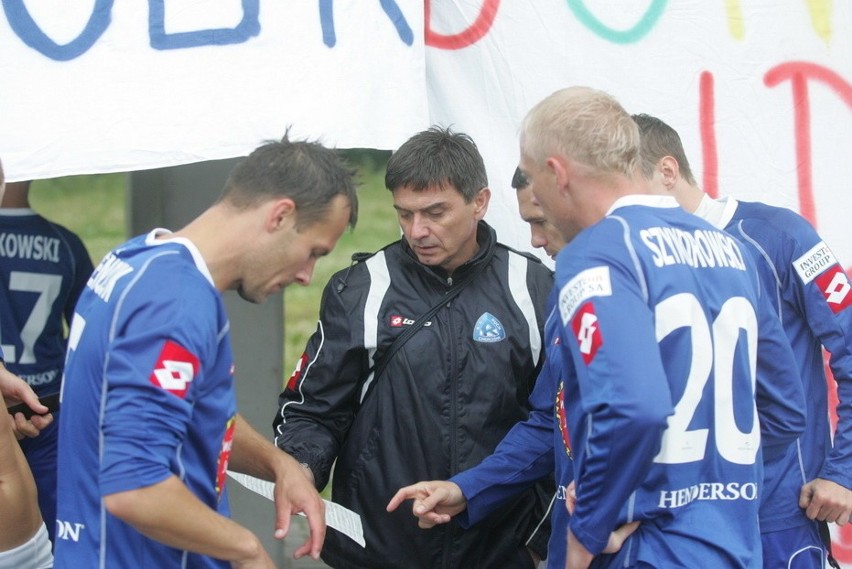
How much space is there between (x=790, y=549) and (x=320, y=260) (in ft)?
20.6

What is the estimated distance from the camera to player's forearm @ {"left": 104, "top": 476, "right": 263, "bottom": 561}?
1942mm

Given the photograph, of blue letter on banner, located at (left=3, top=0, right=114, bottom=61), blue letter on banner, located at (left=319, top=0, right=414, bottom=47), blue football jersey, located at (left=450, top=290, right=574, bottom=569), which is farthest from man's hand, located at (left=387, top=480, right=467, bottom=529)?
blue letter on banner, located at (left=3, top=0, right=114, bottom=61)

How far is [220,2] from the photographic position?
3236mm

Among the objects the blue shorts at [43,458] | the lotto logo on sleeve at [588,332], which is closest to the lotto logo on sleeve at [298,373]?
the blue shorts at [43,458]

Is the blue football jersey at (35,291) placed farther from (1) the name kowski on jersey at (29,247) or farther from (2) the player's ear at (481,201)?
(2) the player's ear at (481,201)

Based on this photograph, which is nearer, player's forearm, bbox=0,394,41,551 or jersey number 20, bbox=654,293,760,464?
jersey number 20, bbox=654,293,760,464

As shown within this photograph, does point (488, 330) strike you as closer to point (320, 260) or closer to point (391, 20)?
point (391, 20)

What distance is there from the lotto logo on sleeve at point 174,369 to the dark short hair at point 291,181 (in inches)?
14.9

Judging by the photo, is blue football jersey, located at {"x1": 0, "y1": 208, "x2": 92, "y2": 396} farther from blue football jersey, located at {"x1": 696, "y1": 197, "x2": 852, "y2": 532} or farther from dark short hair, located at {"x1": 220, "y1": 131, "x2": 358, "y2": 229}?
blue football jersey, located at {"x1": 696, "y1": 197, "x2": 852, "y2": 532}

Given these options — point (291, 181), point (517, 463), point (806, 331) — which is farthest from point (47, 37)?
point (806, 331)

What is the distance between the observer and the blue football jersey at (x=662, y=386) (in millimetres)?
2053

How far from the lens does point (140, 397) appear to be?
195 centimetres

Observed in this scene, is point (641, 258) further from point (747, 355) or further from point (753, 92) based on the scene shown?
point (753, 92)

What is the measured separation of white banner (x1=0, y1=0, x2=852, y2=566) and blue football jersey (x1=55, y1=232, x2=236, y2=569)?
1160 millimetres
